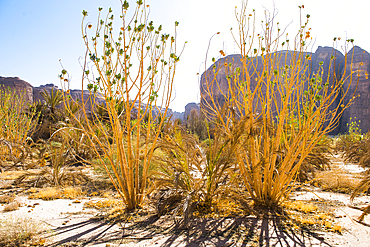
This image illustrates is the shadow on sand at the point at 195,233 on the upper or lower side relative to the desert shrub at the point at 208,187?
lower

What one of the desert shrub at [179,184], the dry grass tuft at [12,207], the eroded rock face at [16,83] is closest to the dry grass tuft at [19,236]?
the dry grass tuft at [12,207]

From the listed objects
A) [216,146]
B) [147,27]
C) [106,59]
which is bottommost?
[216,146]

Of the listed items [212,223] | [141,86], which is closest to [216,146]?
[212,223]

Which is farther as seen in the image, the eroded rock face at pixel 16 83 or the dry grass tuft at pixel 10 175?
the eroded rock face at pixel 16 83

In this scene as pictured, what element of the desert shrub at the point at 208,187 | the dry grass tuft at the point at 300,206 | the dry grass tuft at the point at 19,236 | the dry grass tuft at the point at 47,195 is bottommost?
the dry grass tuft at the point at 47,195

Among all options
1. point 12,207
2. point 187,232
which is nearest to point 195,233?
point 187,232

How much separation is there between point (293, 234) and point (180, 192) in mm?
1299

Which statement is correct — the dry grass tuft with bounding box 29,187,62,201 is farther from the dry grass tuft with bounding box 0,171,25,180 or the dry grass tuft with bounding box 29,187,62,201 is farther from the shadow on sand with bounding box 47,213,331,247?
the dry grass tuft with bounding box 0,171,25,180

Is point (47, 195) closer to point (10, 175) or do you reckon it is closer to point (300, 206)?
point (10, 175)

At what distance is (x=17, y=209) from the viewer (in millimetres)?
2982

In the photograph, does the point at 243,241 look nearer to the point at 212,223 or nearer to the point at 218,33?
the point at 212,223

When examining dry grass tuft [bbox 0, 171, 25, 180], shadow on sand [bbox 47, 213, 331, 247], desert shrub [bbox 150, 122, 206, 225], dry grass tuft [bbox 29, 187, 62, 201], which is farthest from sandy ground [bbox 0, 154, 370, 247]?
dry grass tuft [bbox 0, 171, 25, 180]

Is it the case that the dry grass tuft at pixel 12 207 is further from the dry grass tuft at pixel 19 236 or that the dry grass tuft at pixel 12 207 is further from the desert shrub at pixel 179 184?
the desert shrub at pixel 179 184

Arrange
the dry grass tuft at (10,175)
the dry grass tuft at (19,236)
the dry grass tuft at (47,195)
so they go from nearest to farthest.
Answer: the dry grass tuft at (19,236) < the dry grass tuft at (47,195) < the dry grass tuft at (10,175)
